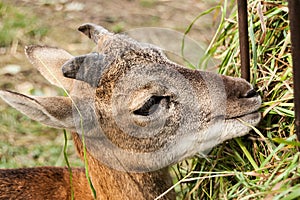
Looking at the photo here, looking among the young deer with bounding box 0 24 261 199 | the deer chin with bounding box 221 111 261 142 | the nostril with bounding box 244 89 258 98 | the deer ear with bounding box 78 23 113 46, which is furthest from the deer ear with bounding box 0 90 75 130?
the nostril with bounding box 244 89 258 98

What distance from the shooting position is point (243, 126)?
367 cm

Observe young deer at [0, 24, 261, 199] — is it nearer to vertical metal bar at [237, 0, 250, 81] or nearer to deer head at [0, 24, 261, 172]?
deer head at [0, 24, 261, 172]

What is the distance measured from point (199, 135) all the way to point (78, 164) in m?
2.26

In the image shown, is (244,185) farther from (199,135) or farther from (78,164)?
(78,164)

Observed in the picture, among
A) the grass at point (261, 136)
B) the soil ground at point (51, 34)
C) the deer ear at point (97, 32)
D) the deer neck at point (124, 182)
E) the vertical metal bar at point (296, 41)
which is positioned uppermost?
the vertical metal bar at point (296, 41)

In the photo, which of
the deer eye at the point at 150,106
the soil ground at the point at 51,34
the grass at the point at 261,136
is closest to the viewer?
the grass at the point at 261,136

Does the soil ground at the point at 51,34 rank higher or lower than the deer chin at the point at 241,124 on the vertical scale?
lower

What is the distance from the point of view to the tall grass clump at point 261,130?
3529 millimetres

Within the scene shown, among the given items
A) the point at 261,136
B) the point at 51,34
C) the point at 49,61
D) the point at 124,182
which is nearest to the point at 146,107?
the point at 124,182

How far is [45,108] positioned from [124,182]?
2.46ft

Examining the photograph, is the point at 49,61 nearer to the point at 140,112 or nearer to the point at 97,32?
the point at 97,32

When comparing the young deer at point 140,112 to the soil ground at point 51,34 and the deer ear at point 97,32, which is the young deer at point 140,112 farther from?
the soil ground at point 51,34

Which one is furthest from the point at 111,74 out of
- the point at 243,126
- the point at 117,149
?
the point at 243,126

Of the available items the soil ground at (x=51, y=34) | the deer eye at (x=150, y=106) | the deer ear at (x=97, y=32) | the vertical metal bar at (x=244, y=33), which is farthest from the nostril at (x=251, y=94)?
the soil ground at (x=51, y=34)
